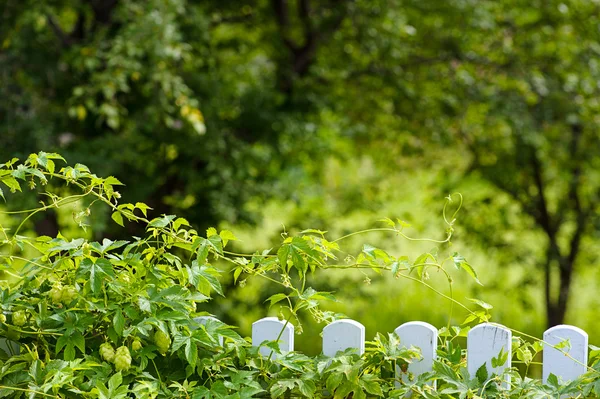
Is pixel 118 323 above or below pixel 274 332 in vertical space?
above

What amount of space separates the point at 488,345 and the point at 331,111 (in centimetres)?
363

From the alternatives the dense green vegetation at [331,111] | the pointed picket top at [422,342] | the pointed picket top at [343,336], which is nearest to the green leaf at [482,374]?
the pointed picket top at [422,342]

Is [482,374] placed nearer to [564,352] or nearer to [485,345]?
[485,345]

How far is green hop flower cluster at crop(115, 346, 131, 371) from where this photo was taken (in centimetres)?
164

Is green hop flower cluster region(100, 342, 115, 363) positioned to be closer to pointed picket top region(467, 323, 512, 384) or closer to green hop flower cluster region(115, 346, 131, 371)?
green hop flower cluster region(115, 346, 131, 371)

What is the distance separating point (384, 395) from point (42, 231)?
11.7ft

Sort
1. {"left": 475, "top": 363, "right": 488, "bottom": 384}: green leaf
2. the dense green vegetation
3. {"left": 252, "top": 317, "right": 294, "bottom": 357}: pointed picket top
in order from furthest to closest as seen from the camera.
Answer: the dense green vegetation
{"left": 252, "top": 317, "right": 294, "bottom": 357}: pointed picket top
{"left": 475, "top": 363, "right": 488, "bottom": 384}: green leaf

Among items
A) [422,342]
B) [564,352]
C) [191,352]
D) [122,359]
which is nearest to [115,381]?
[122,359]

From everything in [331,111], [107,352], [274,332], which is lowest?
[331,111]

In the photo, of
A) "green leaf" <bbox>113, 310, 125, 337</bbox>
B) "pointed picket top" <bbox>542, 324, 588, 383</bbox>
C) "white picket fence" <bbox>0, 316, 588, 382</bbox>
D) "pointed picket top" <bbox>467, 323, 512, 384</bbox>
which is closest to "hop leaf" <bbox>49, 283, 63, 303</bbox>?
"green leaf" <bbox>113, 310, 125, 337</bbox>

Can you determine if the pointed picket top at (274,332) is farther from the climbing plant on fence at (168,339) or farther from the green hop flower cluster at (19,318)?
the green hop flower cluster at (19,318)

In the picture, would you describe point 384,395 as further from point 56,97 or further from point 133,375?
point 56,97

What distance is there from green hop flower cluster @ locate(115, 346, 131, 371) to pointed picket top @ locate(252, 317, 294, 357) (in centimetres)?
40

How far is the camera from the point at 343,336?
6.21 ft
